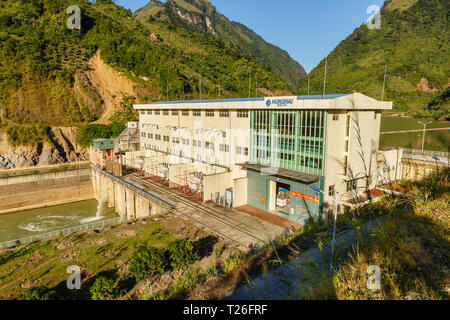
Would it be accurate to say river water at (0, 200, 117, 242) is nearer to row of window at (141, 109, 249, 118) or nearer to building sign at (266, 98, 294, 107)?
row of window at (141, 109, 249, 118)

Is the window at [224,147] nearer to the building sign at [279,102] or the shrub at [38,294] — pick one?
the building sign at [279,102]

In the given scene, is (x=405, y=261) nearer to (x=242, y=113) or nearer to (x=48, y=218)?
(x=242, y=113)

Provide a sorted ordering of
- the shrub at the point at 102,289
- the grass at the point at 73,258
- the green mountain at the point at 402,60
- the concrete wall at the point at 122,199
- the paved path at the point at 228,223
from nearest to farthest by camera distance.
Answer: the shrub at the point at 102,289
the grass at the point at 73,258
the paved path at the point at 228,223
the concrete wall at the point at 122,199
the green mountain at the point at 402,60

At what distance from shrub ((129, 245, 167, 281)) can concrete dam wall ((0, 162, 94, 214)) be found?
3977cm

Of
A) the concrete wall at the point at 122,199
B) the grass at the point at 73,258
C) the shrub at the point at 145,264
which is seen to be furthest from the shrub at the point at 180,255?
the concrete wall at the point at 122,199

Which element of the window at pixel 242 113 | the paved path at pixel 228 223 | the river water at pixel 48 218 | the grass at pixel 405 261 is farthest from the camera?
the river water at pixel 48 218

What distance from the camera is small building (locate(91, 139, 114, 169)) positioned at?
53000 mm

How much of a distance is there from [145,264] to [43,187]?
40.6 meters

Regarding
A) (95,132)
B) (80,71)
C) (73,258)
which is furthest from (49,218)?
(80,71)

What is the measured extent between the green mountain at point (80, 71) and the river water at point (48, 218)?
2633 centimetres

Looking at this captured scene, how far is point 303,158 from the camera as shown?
86.8 ft

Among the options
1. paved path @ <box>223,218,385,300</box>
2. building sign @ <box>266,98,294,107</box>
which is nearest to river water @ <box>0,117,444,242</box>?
building sign @ <box>266,98,294,107</box>

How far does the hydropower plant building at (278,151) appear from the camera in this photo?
81.8 ft

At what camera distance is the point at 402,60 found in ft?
462
